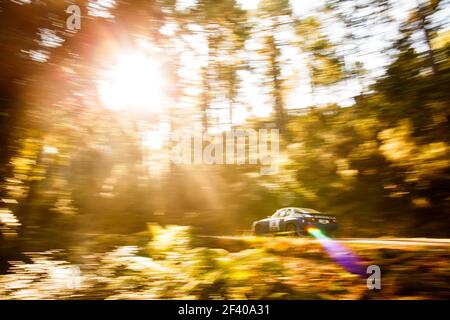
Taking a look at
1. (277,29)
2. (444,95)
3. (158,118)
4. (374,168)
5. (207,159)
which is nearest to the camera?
(444,95)

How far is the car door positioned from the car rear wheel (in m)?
0.39

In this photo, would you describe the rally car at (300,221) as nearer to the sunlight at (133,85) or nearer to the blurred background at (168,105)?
the blurred background at (168,105)

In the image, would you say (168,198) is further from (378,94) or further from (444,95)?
(444,95)

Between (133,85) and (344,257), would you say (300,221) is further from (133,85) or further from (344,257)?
(133,85)

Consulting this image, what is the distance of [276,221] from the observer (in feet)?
36.1

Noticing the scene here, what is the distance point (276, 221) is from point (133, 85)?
21.4 ft

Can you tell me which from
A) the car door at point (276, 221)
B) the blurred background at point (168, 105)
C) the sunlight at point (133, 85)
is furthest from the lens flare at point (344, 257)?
the sunlight at point (133, 85)

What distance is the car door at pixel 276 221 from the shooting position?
427 inches

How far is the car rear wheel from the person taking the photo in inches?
400

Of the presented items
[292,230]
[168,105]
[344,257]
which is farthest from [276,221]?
[168,105]

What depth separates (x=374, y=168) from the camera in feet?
30.8

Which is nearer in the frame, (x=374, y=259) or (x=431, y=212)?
(x=374, y=259)
